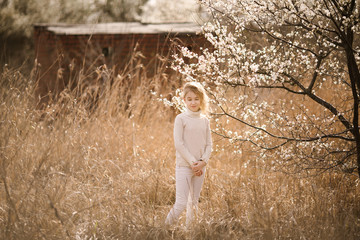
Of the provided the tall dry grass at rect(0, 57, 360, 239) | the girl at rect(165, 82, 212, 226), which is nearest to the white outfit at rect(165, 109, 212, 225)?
the girl at rect(165, 82, 212, 226)

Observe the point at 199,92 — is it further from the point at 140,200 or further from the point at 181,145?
the point at 140,200

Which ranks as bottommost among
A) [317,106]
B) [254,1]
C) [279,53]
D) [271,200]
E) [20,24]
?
[271,200]

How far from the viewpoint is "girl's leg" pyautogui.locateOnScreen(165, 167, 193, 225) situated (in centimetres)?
345

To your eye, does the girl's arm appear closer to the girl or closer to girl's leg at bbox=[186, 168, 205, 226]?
the girl

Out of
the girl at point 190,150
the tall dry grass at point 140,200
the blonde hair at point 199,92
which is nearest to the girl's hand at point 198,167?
the girl at point 190,150

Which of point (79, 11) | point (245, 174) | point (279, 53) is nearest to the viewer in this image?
point (279, 53)

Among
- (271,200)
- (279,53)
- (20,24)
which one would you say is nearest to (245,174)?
(271,200)

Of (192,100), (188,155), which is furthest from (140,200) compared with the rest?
(192,100)

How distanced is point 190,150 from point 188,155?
0.09 m

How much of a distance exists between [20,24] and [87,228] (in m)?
18.0

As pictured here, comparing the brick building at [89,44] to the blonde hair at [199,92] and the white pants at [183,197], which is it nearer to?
the blonde hair at [199,92]

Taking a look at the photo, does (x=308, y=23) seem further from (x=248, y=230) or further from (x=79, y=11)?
(x=79, y=11)

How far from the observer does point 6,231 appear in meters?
2.89

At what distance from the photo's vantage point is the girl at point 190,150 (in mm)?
3457
